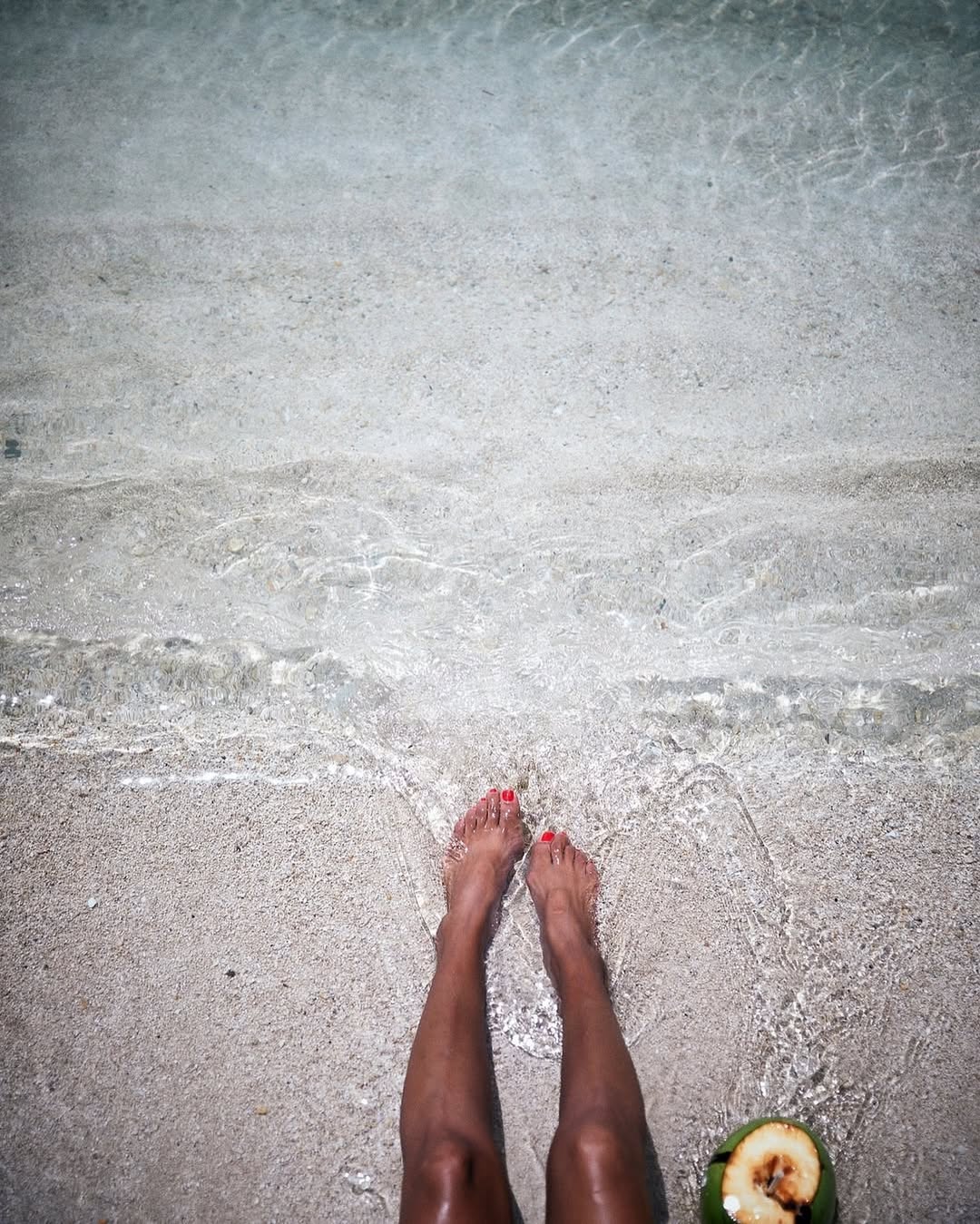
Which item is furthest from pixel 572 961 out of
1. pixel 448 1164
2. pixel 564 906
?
pixel 448 1164

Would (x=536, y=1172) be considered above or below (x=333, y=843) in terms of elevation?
below

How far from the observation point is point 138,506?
8.57ft

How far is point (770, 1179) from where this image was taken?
5.15 ft

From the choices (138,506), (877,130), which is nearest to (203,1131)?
(138,506)

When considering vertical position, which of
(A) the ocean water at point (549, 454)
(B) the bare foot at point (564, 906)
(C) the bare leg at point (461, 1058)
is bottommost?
(C) the bare leg at point (461, 1058)

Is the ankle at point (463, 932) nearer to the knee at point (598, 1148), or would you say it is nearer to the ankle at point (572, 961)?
the ankle at point (572, 961)

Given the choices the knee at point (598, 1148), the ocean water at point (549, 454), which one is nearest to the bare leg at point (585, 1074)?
the knee at point (598, 1148)

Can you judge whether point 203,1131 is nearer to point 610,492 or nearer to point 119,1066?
point 119,1066

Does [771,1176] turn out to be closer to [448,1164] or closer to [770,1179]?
[770,1179]

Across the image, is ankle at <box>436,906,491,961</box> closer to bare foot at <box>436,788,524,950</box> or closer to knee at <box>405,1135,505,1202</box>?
bare foot at <box>436,788,524,950</box>

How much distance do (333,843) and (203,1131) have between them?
68cm

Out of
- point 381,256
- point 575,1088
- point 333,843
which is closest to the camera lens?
point 575,1088

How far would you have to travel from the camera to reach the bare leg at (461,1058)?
156 centimetres

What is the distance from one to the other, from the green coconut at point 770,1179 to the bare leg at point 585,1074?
0.49 feet
